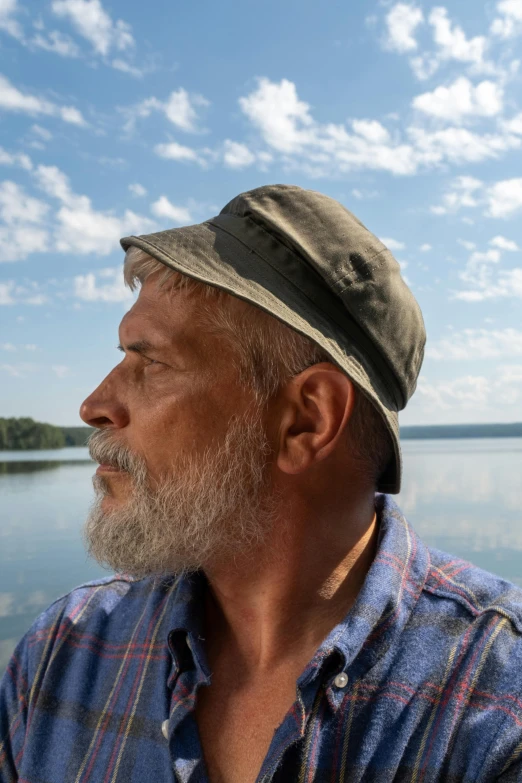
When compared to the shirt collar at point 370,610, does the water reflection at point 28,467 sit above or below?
below

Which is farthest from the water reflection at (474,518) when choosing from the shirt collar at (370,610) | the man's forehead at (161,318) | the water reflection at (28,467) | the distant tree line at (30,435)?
the distant tree line at (30,435)

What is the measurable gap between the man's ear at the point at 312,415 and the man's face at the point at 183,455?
63 millimetres

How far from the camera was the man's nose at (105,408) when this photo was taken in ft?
5.31

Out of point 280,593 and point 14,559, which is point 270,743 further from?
point 14,559

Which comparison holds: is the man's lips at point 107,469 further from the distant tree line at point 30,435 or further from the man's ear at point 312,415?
the distant tree line at point 30,435

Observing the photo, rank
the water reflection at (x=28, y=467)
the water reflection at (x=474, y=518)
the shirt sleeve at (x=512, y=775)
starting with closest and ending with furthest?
the shirt sleeve at (x=512, y=775) → the water reflection at (x=474, y=518) → the water reflection at (x=28, y=467)

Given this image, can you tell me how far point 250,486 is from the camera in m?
1.59

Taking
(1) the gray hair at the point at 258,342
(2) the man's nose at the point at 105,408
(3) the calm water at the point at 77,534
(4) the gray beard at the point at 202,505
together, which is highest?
(1) the gray hair at the point at 258,342

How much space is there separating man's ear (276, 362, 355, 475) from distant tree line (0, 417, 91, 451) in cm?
4716

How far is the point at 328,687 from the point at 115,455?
74 cm

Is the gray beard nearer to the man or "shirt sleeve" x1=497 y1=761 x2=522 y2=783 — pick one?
the man

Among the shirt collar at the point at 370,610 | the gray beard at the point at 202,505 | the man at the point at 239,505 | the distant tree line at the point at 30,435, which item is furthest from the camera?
the distant tree line at the point at 30,435

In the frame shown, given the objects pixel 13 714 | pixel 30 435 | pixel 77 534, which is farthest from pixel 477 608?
pixel 30 435

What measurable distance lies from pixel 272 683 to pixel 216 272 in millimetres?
967
